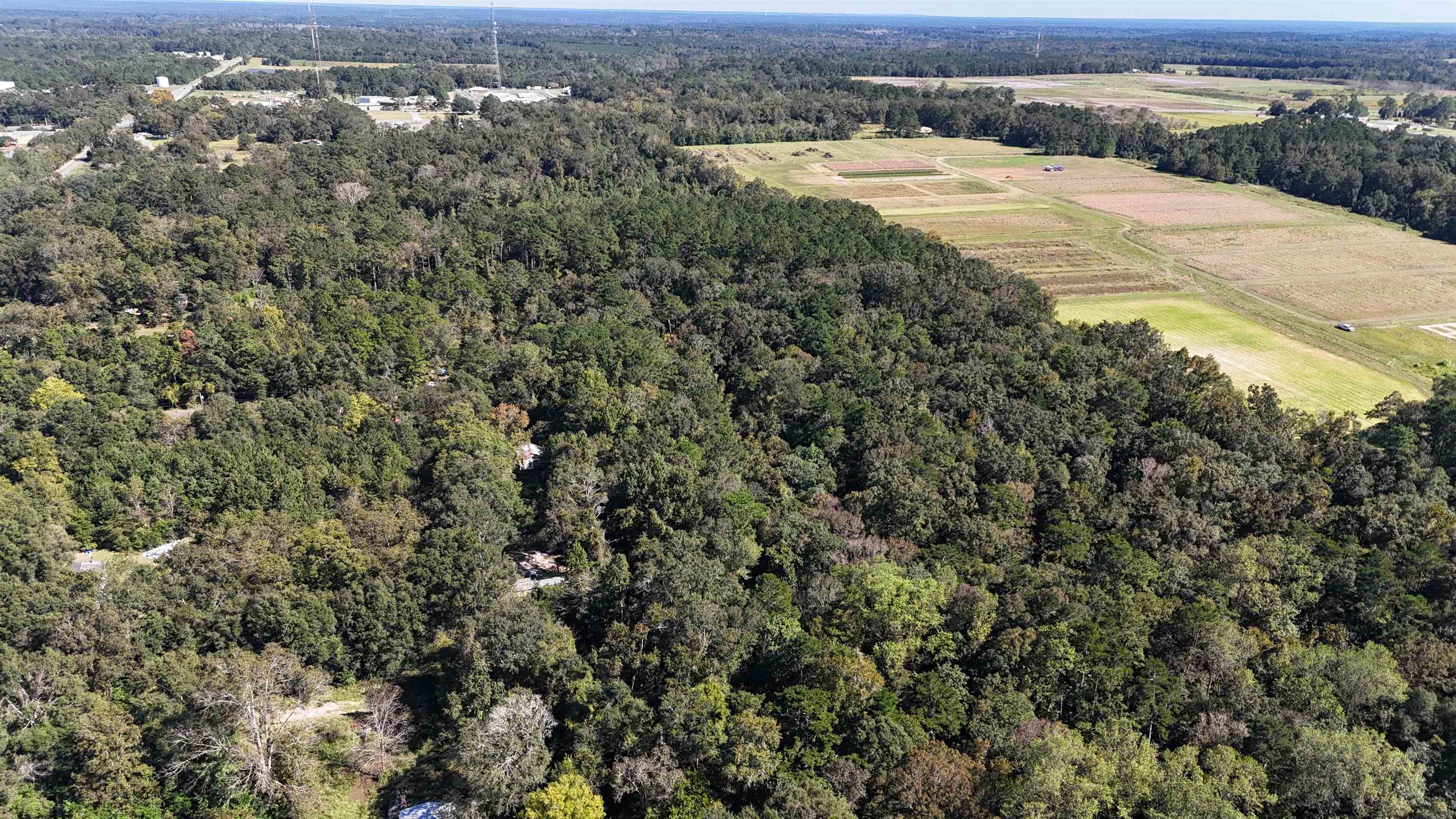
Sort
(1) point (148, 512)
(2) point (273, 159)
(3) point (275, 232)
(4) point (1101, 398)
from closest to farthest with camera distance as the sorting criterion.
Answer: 1. (1) point (148, 512)
2. (4) point (1101, 398)
3. (3) point (275, 232)
4. (2) point (273, 159)

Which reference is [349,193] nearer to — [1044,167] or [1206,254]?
[1206,254]

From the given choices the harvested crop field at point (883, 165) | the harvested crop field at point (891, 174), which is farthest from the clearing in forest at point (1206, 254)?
the harvested crop field at point (891, 174)

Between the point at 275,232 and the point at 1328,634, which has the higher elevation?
the point at 275,232

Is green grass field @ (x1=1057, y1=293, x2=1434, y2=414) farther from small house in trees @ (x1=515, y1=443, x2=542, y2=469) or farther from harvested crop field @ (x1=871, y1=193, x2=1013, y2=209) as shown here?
small house in trees @ (x1=515, y1=443, x2=542, y2=469)

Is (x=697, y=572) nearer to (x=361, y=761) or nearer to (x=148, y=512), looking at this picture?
(x=361, y=761)

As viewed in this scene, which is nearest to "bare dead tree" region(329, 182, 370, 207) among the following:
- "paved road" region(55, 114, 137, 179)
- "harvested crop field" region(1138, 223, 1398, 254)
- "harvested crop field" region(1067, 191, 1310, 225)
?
"paved road" region(55, 114, 137, 179)

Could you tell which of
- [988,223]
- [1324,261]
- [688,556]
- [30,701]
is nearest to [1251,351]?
[1324,261]

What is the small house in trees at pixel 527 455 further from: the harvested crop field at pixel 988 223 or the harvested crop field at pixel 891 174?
the harvested crop field at pixel 891 174

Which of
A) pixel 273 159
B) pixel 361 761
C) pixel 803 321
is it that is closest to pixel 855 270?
pixel 803 321
